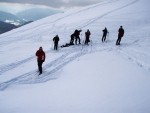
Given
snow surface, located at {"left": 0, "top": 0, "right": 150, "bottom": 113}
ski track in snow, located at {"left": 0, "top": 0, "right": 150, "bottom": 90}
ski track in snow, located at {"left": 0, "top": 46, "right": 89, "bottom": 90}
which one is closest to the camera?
snow surface, located at {"left": 0, "top": 0, "right": 150, "bottom": 113}

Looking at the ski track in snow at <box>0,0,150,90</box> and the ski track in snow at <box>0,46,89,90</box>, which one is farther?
the ski track in snow at <box>0,0,150,90</box>

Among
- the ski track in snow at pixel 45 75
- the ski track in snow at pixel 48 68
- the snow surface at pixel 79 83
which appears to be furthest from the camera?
the ski track in snow at pixel 48 68

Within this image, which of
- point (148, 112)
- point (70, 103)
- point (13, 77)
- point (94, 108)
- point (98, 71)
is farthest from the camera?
point (13, 77)

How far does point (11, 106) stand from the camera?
10320 millimetres

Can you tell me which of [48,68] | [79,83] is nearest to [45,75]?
[48,68]

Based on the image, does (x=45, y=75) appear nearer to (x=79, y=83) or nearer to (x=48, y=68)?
(x=48, y=68)

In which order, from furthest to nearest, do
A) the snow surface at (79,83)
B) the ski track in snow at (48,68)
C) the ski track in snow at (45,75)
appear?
the ski track in snow at (48,68) → the ski track in snow at (45,75) → the snow surface at (79,83)

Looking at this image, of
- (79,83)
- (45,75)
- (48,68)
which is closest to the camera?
(79,83)

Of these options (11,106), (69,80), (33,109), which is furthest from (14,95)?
(69,80)

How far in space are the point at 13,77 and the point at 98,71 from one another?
6.20m

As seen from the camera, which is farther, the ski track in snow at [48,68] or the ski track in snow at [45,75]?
the ski track in snow at [48,68]

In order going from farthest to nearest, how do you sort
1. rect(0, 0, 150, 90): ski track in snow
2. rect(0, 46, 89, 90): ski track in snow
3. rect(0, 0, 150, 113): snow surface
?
rect(0, 0, 150, 90): ski track in snow, rect(0, 46, 89, 90): ski track in snow, rect(0, 0, 150, 113): snow surface

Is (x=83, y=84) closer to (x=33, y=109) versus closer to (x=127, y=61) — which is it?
(x=33, y=109)

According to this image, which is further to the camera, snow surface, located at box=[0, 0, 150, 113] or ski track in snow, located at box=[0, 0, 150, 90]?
ski track in snow, located at box=[0, 0, 150, 90]
